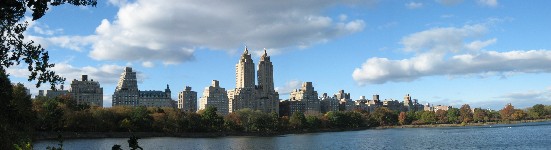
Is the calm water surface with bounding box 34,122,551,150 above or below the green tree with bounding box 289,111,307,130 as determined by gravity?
below

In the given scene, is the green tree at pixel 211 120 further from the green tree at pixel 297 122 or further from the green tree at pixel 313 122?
the green tree at pixel 313 122

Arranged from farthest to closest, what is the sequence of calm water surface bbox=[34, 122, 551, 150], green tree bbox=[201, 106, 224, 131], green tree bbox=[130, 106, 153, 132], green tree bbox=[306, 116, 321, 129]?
green tree bbox=[306, 116, 321, 129] < green tree bbox=[201, 106, 224, 131] < green tree bbox=[130, 106, 153, 132] < calm water surface bbox=[34, 122, 551, 150]

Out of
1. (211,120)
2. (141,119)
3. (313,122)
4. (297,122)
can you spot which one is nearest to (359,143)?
(141,119)

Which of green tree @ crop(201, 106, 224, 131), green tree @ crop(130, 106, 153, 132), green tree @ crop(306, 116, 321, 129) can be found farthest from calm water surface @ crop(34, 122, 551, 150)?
green tree @ crop(306, 116, 321, 129)

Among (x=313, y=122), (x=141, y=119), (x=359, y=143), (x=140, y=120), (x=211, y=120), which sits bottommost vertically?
(x=359, y=143)

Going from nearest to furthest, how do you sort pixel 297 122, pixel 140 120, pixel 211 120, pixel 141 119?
pixel 140 120, pixel 141 119, pixel 211 120, pixel 297 122

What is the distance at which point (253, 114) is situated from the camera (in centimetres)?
16688

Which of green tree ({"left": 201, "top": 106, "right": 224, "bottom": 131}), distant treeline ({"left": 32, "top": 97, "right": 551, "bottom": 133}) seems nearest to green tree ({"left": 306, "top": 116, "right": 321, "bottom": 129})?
distant treeline ({"left": 32, "top": 97, "right": 551, "bottom": 133})

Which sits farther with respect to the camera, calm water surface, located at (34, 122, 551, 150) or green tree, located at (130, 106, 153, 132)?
green tree, located at (130, 106, 153, 132)

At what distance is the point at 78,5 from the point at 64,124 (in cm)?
10749

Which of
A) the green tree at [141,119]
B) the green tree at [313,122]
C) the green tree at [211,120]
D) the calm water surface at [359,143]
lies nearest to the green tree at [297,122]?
the green tree at [313,122]

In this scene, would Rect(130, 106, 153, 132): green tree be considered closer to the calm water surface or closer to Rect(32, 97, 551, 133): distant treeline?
Rect(32, 97, 551, 133): distant treeline

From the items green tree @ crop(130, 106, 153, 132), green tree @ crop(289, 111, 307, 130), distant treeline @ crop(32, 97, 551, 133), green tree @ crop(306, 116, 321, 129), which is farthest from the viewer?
green tree @ crop(306, 116, 321, 129)

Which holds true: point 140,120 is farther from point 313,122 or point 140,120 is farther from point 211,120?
point 313,122
